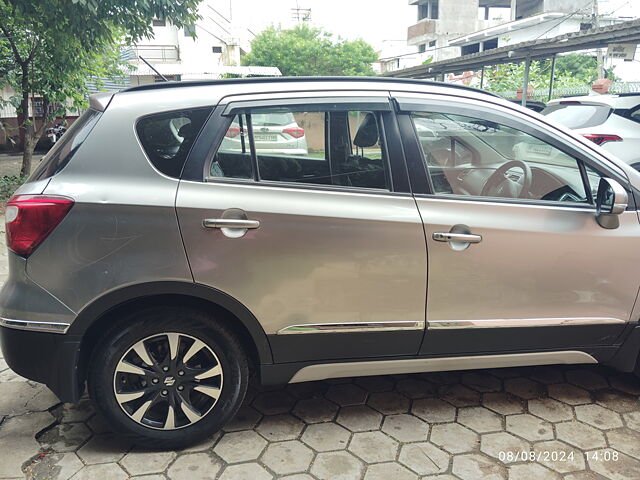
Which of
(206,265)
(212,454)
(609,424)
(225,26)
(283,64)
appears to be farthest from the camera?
(225,26)

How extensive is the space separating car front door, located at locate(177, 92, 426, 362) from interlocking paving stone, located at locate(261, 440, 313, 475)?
427mm

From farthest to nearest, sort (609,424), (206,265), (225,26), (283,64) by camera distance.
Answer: (225,26) → (283,64) → (609,424) → (206,265)

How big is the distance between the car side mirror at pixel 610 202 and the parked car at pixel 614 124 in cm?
407

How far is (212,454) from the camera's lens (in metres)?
2.37

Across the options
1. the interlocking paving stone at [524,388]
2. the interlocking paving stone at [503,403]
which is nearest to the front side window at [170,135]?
the interlocking paving stone at [503,403]

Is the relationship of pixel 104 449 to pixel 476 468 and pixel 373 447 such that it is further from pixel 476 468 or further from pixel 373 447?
pixel 476 468

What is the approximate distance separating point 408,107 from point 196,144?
0.99 metres

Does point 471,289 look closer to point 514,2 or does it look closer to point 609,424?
point 609,424

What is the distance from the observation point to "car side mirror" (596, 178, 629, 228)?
233cm

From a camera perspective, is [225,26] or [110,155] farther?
[225,26]

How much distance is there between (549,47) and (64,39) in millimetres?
9438

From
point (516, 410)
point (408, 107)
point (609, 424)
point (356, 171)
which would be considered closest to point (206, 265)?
point (356, 171)

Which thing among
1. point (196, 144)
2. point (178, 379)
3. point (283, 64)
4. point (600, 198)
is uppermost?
point (283, 64)

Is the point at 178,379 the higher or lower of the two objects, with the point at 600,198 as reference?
lower
